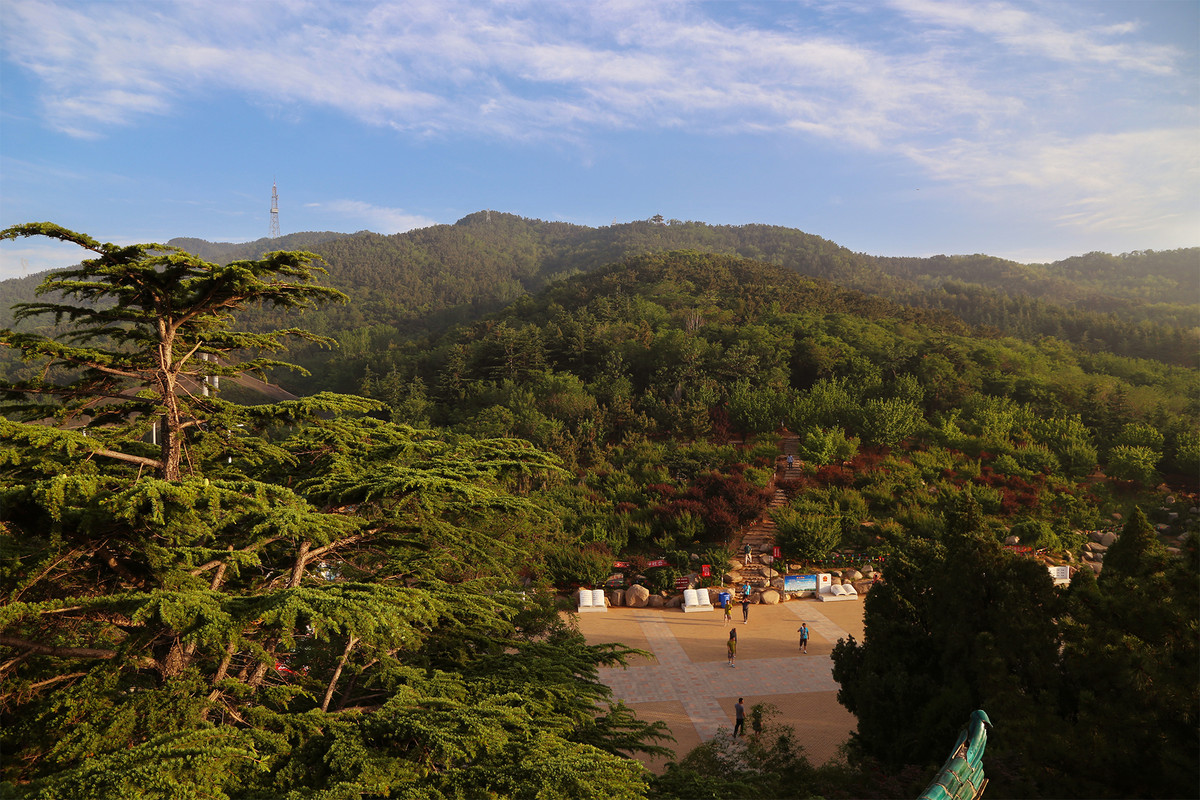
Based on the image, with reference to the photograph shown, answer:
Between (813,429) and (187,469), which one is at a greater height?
(187,469)

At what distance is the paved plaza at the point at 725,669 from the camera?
1216cm

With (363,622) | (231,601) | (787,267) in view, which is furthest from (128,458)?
(787,267)

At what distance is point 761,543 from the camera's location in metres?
22.7

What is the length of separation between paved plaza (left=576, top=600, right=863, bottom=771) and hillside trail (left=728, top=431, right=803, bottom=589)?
1.33 m

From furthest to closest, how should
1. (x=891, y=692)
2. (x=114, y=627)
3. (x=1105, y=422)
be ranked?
(x=1105, y=422)
(x=891, y=692)
(x=114, y=627)

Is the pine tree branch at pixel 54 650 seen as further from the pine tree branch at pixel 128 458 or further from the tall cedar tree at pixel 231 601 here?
the pine tree branch at pixel 128 458

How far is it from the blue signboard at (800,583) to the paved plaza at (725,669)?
457 millimetres

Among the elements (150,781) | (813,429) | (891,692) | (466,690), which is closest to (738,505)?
(813,429)

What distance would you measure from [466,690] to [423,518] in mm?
1900

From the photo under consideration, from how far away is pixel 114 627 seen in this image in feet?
20.6

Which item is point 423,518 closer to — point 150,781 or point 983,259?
point 150,781

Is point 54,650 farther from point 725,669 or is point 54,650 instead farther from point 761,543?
point 761,543

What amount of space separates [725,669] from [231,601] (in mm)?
12148

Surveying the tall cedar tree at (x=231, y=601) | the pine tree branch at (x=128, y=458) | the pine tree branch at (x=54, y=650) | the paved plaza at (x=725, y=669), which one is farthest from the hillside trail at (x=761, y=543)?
the pine tree branch at (x=54, y=650)
